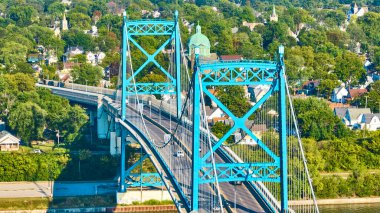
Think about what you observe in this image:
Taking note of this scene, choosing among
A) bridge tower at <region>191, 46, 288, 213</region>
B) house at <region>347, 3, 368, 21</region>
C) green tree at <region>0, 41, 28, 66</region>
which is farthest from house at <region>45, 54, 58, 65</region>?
bridge tower at <region>191, 46, 288, 213</region>

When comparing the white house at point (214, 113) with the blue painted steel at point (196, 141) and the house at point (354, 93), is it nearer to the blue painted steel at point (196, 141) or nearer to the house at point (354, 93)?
the house at point (354, 93)

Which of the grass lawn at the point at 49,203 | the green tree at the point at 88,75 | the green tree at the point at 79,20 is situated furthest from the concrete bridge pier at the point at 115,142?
the green tree at the point at 79,20

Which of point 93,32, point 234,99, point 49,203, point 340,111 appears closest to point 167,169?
point 49,203

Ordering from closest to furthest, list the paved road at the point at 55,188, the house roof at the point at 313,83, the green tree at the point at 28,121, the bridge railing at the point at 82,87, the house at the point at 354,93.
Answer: the paved road at the point at 55,188
the green tree at the point at 28,121
the bridge railing at the point at 82,87
the house at the point at 354,93
the house roof at the point at 313,83

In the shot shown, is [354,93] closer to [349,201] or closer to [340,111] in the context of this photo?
[340,111]

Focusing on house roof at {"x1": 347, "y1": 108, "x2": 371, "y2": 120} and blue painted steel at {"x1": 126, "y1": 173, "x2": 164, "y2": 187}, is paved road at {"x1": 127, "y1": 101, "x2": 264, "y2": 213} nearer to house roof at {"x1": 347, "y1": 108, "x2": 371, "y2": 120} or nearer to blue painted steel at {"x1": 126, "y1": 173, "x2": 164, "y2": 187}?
blue painted steel at {"x1": 126, "y1": 173, "x2": 164, "y2": 187}
